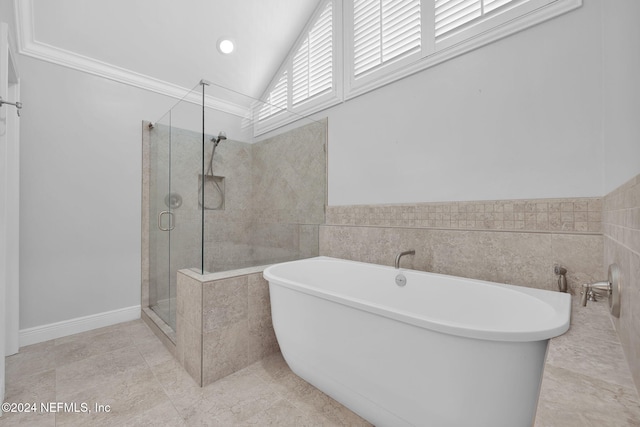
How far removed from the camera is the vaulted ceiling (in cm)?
207

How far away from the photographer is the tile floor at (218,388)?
58 cm

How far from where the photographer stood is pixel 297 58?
2783mm

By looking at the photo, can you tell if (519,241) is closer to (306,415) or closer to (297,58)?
(306,415)

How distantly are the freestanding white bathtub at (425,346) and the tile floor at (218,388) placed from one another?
0.33ft

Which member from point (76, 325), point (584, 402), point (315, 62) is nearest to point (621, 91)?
point (584, 402)

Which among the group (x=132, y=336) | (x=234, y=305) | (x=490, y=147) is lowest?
(x=132, y=336)

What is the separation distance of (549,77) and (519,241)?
869 millimetres

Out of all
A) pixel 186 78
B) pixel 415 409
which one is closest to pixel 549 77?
pixel 415 409

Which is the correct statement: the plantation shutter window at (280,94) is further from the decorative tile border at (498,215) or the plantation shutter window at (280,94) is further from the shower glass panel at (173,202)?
the decorative tile border at (498,215)

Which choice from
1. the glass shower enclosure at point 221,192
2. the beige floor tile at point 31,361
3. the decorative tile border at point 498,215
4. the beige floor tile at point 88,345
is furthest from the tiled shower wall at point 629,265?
the beige floor tile at point 31,361

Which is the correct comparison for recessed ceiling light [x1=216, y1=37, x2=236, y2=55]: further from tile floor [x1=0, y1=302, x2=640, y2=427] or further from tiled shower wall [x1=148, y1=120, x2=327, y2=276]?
tile floor [x1=0, y1=302, x2=640, y2=427]

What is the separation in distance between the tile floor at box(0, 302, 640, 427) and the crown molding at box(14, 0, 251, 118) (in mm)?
1746

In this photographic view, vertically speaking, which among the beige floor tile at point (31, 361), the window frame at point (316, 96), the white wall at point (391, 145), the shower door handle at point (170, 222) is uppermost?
the window frame at point (316, 96)

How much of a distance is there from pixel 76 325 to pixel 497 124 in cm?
342
